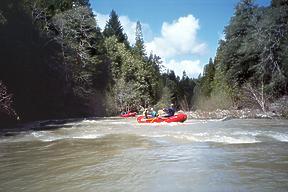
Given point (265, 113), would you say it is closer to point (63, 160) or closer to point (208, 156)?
point (208, 156)

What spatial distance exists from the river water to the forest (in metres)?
12.9

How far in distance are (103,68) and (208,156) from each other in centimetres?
3791

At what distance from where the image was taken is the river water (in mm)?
8539

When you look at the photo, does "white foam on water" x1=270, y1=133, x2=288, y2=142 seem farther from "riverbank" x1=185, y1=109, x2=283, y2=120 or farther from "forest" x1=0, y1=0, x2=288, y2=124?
"forest" x1=0, y1=0, x2=288, y2=124

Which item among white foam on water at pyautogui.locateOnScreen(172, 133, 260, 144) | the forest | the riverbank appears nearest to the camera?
white foam on water at pyautogui.locateOnScreen(172, 133, 260, 144)

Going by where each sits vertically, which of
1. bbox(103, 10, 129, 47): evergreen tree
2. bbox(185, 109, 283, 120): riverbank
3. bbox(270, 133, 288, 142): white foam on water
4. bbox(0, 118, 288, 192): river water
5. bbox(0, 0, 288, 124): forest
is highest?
bbox(103, 10, 129, 47): evergreen tree

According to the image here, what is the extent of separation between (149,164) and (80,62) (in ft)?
95.5

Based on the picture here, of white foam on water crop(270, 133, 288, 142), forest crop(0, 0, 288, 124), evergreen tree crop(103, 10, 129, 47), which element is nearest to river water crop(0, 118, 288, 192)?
white foam on water crop(270, 133, 288, 142)

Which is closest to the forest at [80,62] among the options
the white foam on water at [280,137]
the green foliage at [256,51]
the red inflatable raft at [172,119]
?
the green foliage at [256,51]

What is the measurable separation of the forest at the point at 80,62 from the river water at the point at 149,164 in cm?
1286

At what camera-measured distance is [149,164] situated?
1085 centimetres

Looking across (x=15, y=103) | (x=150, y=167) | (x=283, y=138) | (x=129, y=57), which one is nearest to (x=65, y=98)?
(x=15, y=103)

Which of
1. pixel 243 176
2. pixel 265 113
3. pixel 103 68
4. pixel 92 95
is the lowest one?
pixel 243 176

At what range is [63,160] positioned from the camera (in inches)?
468
